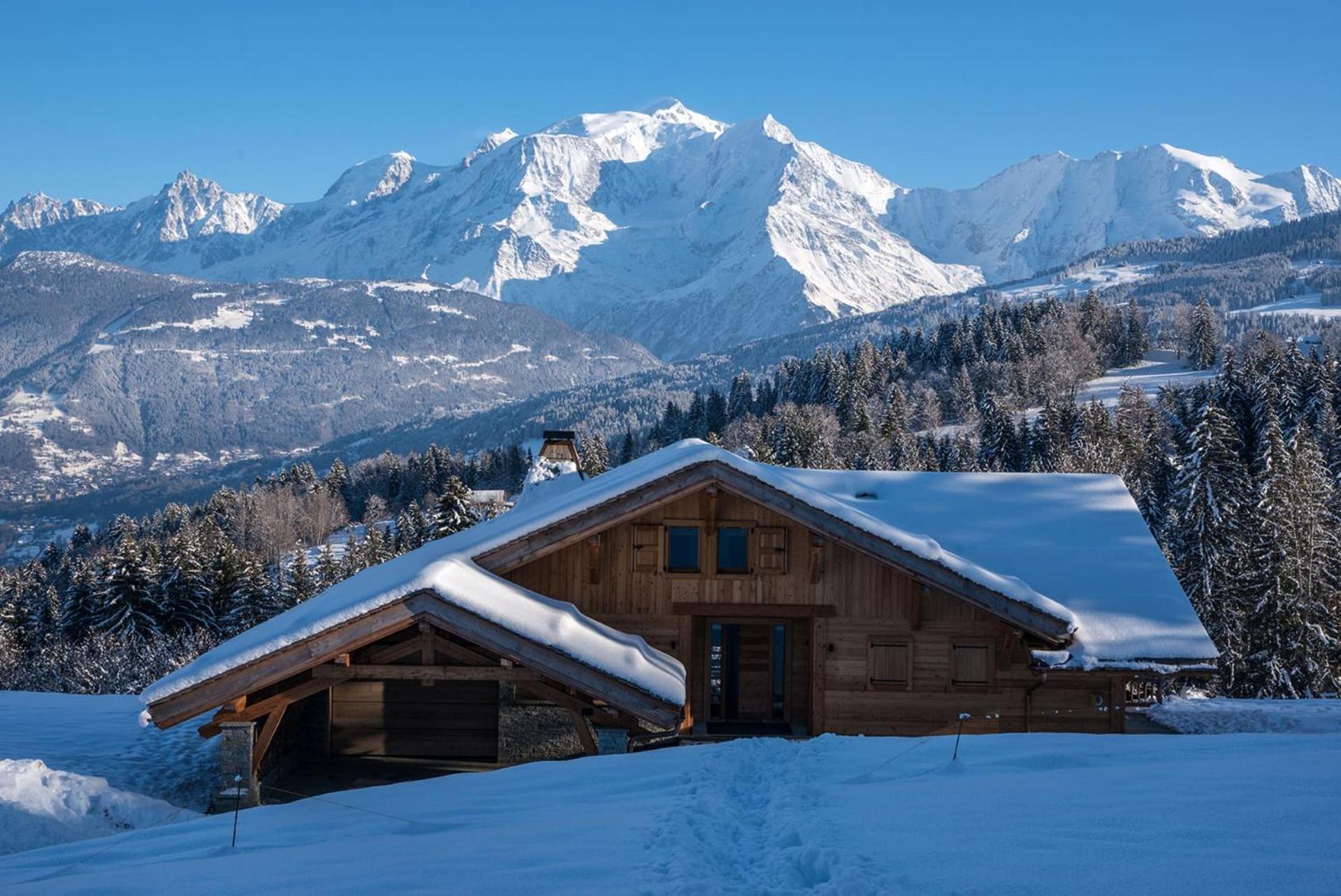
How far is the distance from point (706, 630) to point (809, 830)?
341 inches

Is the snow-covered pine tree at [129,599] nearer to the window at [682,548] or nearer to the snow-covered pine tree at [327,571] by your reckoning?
the snow-covered pine tree at [327,571]

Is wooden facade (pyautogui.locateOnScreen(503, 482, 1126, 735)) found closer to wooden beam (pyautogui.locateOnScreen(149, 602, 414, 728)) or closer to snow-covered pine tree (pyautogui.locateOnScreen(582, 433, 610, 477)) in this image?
wooden beam (pyautogui.locateOnScreen(149, 602, 414, 728))

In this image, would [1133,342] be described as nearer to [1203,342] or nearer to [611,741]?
[1203,342]

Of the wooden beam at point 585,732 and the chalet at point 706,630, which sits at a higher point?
the chalet at point 706,630

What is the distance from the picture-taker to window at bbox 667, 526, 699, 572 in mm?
17062

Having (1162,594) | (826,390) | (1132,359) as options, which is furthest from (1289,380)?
(1162,594)

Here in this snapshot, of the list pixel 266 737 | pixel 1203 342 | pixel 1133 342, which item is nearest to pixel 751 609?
pixel 266 737

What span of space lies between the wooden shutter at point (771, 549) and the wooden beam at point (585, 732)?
3845mm

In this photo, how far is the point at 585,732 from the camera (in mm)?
14656

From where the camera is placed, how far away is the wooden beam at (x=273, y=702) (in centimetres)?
1409

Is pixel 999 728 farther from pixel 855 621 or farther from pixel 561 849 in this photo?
pixel 561 849

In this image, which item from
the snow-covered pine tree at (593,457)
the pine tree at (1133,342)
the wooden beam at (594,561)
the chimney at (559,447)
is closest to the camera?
the wooden beam at (594,561)

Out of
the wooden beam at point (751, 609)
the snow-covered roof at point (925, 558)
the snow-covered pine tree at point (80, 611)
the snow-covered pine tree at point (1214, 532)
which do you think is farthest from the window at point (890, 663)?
the snow-covered pine tree at point (80, 611)

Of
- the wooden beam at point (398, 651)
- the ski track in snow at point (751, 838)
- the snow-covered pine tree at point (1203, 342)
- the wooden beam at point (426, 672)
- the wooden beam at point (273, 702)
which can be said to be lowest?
the ski track in snow at point (751, 838)
